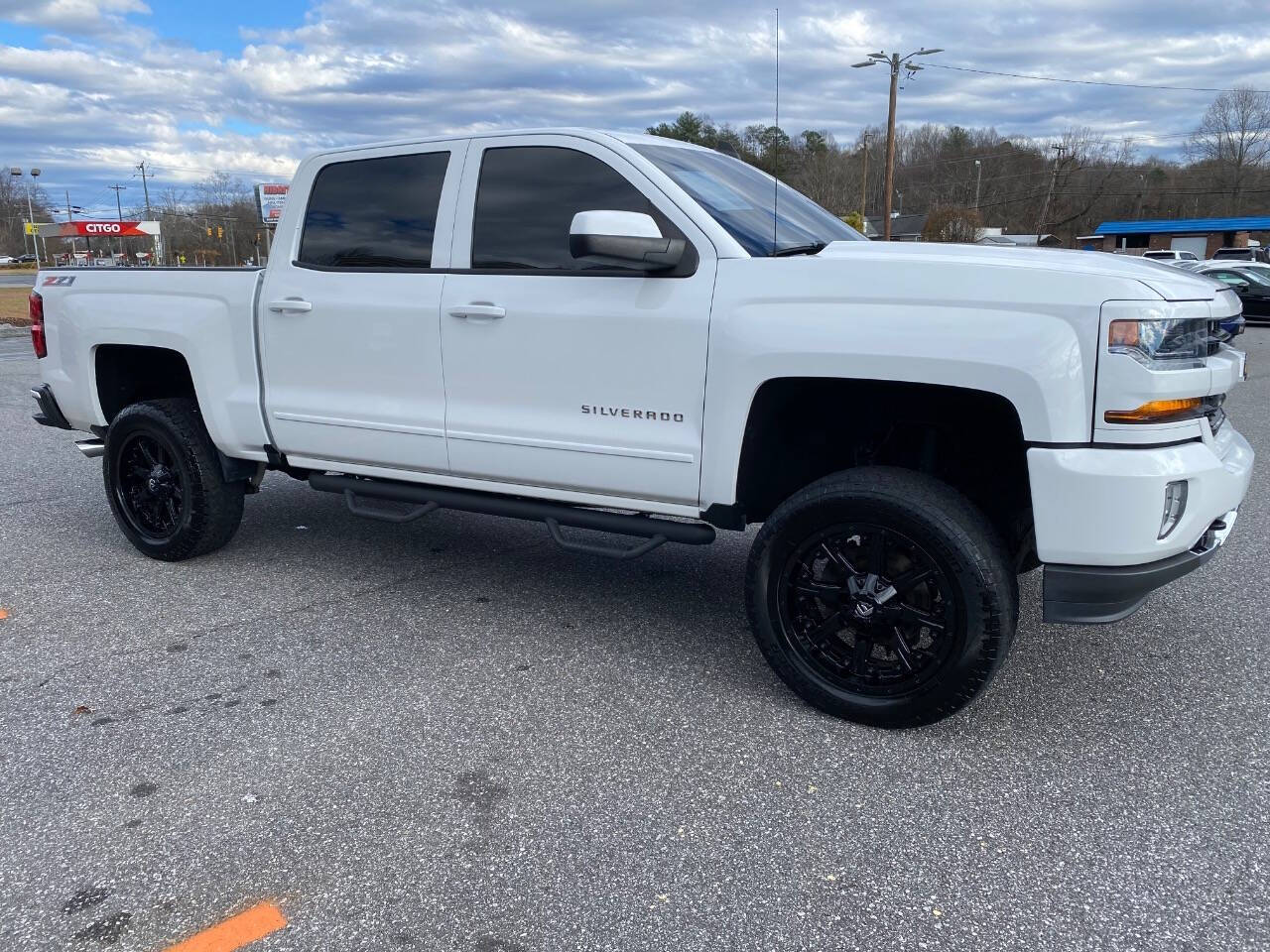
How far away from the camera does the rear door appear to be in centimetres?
419

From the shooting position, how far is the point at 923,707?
3.29 metres

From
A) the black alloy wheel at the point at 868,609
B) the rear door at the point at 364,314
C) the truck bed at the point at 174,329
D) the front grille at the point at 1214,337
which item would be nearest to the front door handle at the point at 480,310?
the rear door at the point at 364,314

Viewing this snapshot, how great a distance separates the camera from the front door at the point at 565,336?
3.58 m

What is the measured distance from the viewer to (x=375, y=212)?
14.5ft

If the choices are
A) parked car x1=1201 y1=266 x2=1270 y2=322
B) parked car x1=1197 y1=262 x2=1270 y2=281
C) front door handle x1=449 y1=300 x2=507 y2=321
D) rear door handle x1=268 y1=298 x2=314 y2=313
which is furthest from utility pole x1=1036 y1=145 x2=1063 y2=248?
front door handle x1=449 y1=300 x2=507 y2=321

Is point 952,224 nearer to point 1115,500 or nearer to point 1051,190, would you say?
point 1051,190

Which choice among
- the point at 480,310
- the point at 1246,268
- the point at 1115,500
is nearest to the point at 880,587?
the point at 1115,500

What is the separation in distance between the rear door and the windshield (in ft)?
3.16

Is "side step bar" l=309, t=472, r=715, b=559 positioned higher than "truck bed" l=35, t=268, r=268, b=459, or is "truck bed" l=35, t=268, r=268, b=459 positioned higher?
"truck bed" l=35, t=268, r=268, b=459

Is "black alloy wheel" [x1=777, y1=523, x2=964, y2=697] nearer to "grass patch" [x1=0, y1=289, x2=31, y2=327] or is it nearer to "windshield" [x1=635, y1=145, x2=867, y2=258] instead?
"windshield" [x1=635, y1=145, x2=867, y2=258]

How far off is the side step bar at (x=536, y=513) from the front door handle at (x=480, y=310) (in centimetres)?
76

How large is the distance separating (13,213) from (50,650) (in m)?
119

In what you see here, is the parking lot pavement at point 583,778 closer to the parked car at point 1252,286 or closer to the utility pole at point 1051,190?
the parked car at point 1252,286

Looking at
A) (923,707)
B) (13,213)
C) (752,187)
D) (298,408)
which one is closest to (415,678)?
(298,408)
